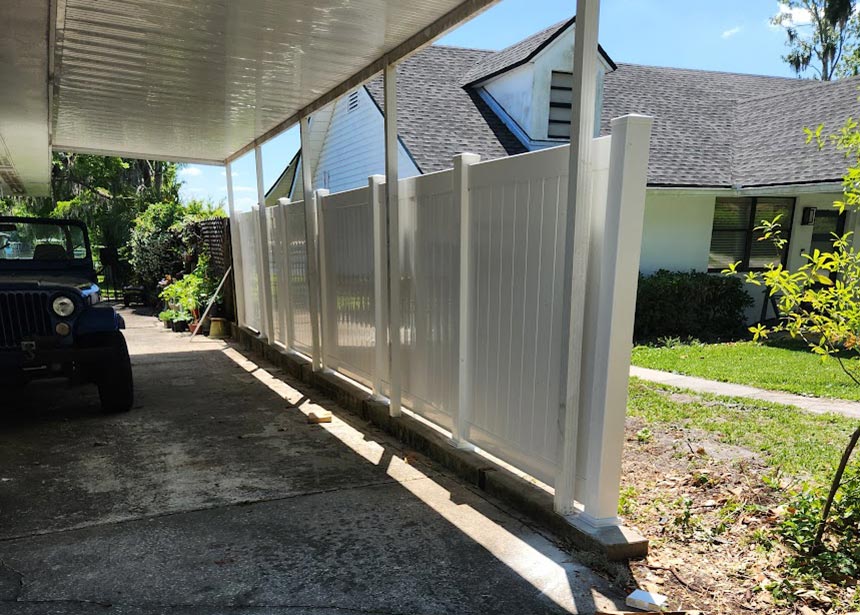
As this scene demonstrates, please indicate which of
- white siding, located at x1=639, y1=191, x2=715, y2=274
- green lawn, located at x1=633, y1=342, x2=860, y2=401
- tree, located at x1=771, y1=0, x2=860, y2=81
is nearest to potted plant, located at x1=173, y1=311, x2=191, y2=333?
green lawn, located at x1=633, y1=342, x2=860, y2=401

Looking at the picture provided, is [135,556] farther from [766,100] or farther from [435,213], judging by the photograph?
[766,100]

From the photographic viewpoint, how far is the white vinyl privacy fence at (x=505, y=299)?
2760 millimetres

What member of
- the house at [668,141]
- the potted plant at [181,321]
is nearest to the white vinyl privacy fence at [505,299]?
the house at [668,141]

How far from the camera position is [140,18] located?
3885 mm

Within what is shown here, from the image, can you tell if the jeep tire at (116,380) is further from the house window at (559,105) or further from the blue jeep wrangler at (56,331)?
the house window at (559,105)

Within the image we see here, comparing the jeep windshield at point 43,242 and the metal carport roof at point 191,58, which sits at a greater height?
the metal carport roof at point 191,58

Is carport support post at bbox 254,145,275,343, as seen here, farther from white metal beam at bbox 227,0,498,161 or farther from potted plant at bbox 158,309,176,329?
potted plant at bbox 158,309,176,329

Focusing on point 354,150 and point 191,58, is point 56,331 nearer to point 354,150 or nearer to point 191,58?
point 191,58

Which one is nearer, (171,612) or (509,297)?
(171,612)

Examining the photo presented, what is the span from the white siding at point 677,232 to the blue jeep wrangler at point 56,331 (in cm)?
898

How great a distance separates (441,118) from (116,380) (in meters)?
8.44

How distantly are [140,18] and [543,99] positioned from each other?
8.97m

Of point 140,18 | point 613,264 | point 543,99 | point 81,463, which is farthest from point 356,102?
point 613,264

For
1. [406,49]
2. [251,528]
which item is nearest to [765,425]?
[251,528]
